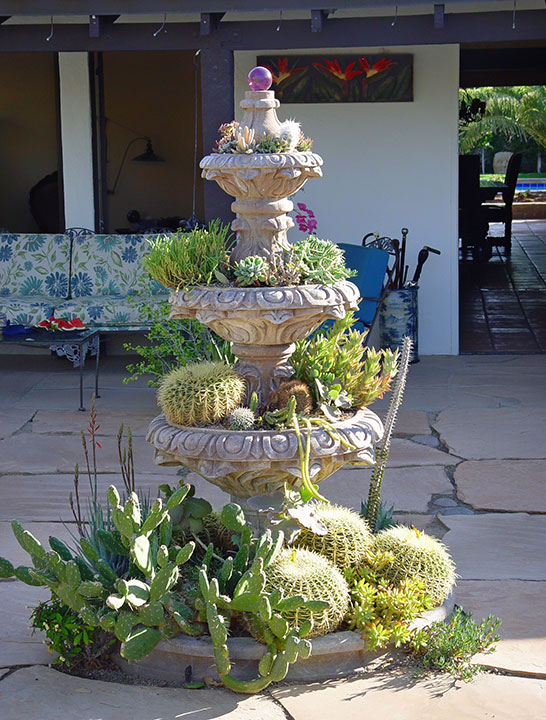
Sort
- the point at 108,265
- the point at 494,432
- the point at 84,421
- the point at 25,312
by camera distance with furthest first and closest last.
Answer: the point at 108,265
the point at 25,312
the point at 84,421
the point at 494,432

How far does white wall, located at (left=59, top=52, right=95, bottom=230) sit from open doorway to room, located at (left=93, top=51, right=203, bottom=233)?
2.35 meters

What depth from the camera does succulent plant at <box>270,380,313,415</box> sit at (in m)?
3.63

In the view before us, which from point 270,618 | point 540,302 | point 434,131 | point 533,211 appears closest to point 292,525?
point 270,618

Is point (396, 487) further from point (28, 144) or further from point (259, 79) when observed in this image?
point (28, 144)

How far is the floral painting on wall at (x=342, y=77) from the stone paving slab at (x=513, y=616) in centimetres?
480

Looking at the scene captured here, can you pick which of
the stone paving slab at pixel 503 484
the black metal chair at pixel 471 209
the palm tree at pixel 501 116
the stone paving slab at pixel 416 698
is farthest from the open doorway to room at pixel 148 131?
the palm tree at pixel 501 116

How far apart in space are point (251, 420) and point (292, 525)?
0.41 metres

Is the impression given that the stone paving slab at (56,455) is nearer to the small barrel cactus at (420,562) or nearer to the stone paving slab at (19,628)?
the stone paving slab at (19,628)

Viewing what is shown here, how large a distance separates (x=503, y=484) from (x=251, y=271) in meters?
2.22

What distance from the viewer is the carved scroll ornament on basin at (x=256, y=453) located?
3410 millimetres

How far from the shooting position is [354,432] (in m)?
3.56

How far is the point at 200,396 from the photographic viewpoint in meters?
3.53

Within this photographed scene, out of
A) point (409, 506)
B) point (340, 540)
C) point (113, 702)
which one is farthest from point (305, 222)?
point (113, 702)

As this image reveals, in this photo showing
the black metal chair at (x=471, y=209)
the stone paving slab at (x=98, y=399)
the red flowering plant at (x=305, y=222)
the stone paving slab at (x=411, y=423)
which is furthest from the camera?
the black metal chair at (x=471, y=209)
